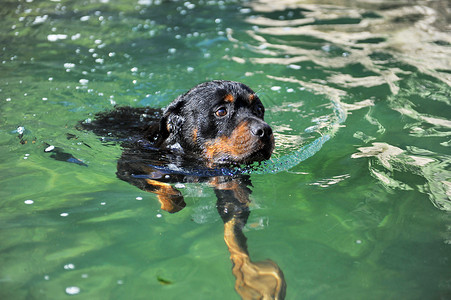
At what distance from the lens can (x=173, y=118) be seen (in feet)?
17.8

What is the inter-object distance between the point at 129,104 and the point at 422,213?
493 centimetres

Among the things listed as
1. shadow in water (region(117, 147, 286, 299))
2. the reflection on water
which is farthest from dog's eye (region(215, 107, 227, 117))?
the reflection on water

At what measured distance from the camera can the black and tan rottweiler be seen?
14.9 feet

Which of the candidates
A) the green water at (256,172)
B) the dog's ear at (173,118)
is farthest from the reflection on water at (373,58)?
the dog's ear at (173,118)

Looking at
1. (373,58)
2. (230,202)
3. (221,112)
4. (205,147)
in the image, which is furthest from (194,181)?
(373,58)

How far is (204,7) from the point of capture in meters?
12.5

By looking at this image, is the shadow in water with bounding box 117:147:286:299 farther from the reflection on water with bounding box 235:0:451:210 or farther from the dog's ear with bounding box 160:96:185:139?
the reflection on water with bounding box 235:0:451:210

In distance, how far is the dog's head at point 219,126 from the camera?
184 inches

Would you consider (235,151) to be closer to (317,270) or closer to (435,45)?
(317,270)

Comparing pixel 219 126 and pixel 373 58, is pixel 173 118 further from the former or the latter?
pixel 373 58

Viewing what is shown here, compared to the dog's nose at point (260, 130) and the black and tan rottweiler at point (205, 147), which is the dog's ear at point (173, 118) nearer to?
the black and tan rottweiler at point (205, 147)

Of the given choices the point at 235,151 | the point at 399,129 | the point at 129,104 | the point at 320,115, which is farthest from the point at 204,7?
the point at 235,151

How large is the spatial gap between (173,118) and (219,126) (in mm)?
676

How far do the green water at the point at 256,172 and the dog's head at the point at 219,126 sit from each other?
0.42 metres
